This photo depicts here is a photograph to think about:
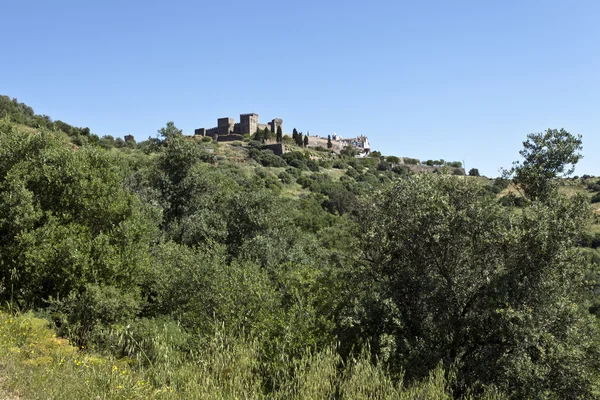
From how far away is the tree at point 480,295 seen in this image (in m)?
9.83

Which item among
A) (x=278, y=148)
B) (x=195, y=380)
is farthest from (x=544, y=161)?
(x=278, y=148)

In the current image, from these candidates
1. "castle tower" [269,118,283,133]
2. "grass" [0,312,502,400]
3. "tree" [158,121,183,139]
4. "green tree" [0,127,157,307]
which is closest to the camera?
"grass" [0,312,502,400]

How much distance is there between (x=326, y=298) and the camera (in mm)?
13125

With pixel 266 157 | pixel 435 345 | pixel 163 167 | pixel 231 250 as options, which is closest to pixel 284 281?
pixel 435 345

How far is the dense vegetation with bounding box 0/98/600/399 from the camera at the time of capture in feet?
29.3

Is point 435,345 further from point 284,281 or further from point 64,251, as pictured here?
point 64,251

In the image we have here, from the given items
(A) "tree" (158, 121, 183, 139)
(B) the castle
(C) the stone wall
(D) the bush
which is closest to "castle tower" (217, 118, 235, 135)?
(B) the castle

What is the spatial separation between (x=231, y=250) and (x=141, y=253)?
8.46 meters

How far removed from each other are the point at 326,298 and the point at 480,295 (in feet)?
14.6

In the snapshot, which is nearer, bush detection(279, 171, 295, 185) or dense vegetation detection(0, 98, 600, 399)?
dense vegetation detection(0, 98, 600, 399)

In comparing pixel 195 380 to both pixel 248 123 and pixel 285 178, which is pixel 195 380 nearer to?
pixel 285 178

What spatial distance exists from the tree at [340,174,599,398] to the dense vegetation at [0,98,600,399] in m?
0.04

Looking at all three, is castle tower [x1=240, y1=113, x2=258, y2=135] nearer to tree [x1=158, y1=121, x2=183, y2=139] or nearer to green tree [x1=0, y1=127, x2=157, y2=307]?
tree [x1=158, y1=121, x2=183, y2=139]

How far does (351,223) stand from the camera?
14.3 metres
